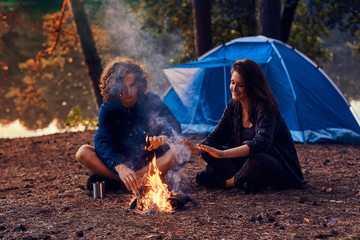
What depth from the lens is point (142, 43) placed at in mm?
20484

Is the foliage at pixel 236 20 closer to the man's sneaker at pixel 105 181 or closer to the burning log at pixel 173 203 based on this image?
the man's sneaker at pixel 105 181

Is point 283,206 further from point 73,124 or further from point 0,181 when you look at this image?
point 73,124

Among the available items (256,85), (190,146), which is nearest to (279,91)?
(256,85)

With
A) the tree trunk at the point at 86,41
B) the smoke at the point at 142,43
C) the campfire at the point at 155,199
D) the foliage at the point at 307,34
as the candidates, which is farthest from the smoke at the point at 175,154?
the smoke at the point at 142,43

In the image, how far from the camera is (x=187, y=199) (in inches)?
145

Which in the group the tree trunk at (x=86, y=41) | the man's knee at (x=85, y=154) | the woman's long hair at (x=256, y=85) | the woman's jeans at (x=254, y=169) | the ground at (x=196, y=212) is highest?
the tree trunk at (x=86, y=41)

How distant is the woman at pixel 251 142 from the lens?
3.71 m

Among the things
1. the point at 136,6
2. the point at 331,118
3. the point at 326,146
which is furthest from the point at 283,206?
the point at 136,6

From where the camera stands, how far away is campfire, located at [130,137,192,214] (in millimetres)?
3584

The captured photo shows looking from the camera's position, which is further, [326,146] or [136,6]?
[136,6]

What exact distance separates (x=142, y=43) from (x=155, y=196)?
1754cm

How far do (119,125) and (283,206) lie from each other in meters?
1.91

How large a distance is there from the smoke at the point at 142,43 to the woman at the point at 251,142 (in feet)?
43.0

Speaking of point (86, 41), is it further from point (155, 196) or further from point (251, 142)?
point (251, 142)
